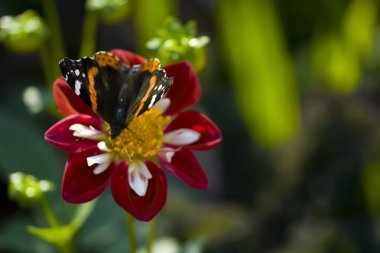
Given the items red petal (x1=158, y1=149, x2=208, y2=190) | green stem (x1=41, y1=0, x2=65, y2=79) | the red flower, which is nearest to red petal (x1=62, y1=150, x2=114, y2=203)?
the red flower

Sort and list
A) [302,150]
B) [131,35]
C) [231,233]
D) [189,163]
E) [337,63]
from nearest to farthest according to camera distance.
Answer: [189,163]
[231,233]
[302,150]
[337,63]
[131,35]

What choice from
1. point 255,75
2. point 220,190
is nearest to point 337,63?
point 255,75

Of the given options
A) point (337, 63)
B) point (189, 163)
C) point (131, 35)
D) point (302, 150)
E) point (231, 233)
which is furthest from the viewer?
point (131, 35)

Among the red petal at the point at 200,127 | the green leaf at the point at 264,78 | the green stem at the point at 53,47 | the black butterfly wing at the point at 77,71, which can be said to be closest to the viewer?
the black butterfly wing at the point at 77,71

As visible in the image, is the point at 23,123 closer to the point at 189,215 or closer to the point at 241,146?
the point at 189,215

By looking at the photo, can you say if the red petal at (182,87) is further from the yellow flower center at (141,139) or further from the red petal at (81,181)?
the red petal at (81,181)

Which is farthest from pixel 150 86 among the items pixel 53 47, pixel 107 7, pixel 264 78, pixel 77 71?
pixel 264 78

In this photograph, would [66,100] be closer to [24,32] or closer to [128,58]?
[128,58]

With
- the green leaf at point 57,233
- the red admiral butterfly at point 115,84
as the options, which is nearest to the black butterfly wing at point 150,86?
the red admiral butterfly at point 115,84
